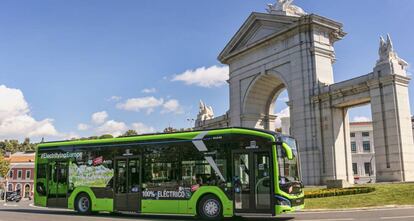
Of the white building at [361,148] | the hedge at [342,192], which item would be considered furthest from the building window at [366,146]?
the hedge at [342,192]

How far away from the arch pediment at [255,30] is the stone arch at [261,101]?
3800mm

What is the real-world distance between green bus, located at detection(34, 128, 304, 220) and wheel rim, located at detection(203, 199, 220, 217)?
34 mm

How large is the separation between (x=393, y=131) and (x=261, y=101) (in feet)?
53.3

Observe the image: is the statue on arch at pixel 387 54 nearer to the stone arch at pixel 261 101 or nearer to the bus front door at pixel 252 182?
the stone arch at pixel 261 101

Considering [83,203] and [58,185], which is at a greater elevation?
[58,185]

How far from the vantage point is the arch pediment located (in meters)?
37.0

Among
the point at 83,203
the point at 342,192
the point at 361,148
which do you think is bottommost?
the point at 83,203

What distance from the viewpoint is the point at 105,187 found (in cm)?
1733

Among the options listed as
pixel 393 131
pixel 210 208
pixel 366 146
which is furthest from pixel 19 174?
pixel 210 208

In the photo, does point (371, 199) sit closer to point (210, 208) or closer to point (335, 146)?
point (210, 208)

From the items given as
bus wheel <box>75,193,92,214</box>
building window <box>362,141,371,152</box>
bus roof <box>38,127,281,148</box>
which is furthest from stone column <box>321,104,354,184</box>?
building window <box>362,141,371,152</box>

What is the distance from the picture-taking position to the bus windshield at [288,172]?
44.8 feet

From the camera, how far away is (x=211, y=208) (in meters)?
14.5

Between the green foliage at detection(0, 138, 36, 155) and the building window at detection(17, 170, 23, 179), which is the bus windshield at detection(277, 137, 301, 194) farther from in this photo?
the green foliage at detection(0, 138, 36, 155)
